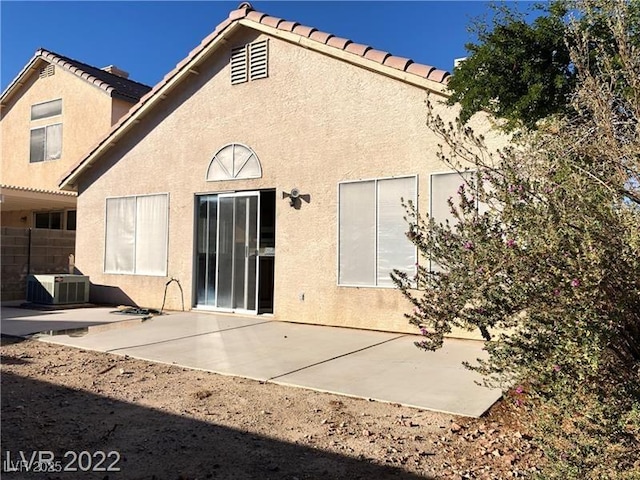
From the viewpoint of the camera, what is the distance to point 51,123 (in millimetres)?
19922

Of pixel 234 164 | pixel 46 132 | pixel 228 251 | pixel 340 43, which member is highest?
pixel 46 132

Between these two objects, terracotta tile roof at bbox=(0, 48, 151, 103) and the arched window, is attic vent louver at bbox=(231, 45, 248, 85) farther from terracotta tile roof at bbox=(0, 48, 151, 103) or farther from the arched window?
terracotta tile roof at bbox=(0, 48, 151, 103)

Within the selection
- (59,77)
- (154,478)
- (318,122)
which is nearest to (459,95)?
(318,122)

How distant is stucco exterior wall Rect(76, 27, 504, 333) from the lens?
9297 millimetres

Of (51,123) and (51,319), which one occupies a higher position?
(51,123)

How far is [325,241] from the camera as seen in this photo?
32.9 feet

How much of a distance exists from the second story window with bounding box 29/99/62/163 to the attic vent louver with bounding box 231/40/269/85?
11.4m

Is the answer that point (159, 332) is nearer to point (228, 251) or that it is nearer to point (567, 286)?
point (228, 251)

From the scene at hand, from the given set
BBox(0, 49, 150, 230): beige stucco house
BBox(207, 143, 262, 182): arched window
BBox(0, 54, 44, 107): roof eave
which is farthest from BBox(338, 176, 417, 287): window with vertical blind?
BBox(0, 54, 44, 107): roof eave

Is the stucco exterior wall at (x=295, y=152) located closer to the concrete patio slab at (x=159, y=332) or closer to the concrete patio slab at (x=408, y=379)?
the concrete patio slab at (x=159, y=332)

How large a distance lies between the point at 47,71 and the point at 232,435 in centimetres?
2096

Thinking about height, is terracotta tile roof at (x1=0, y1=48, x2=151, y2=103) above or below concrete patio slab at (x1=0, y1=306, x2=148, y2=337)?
above

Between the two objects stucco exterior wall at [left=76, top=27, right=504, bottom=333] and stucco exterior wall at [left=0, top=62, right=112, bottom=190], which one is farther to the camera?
stucco exterior wall at [left=0, top=62, right=112, bottom=190]

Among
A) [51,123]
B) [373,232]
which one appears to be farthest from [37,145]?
[373,232]
